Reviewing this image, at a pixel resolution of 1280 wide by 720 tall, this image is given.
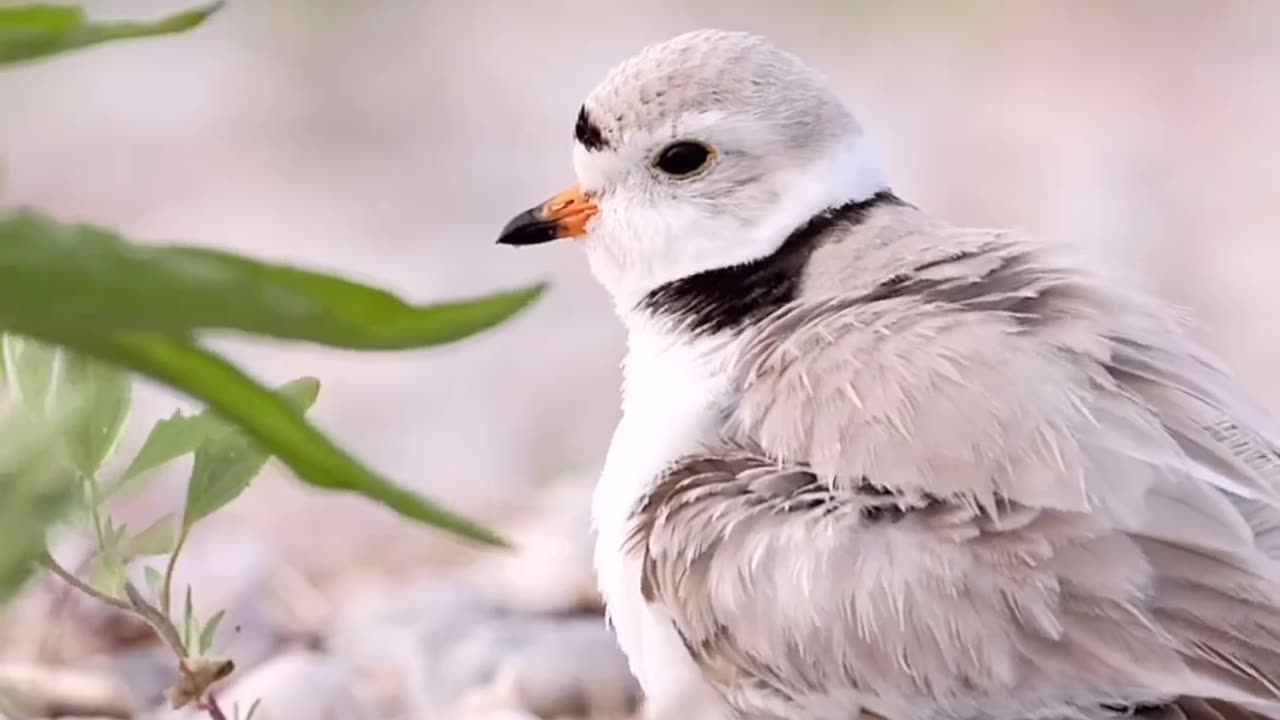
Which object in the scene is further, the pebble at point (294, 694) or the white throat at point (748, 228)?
the pebble at point (294, 694)

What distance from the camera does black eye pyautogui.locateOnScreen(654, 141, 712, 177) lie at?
1036mm

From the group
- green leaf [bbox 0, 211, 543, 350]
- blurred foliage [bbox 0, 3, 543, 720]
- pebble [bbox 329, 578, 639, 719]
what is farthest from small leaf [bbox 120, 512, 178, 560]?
pebble [bbox 329, 578, 639, 719]

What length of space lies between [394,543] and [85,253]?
1578 mm

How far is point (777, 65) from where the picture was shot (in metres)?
1.04

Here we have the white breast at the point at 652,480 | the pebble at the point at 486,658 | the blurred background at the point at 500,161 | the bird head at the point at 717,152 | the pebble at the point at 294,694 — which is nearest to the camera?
the white breast at the point at 652,480

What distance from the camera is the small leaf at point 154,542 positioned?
702 millimetres

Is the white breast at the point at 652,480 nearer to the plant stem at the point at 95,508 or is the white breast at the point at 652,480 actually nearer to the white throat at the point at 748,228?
the white throat at the point at 748,228

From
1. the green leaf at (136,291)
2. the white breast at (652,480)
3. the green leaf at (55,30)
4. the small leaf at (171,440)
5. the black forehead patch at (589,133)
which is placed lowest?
the white breast at (652,480)

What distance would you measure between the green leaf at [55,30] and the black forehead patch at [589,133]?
65 cm

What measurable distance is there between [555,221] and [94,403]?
59 centimetres

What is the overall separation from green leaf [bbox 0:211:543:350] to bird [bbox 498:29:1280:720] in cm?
47

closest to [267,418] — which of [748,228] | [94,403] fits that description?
[94,403]

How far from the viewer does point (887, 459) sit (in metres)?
0.80

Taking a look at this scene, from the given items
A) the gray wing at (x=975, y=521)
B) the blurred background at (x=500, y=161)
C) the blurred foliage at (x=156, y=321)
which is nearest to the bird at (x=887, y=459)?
the gray wing at (x=975, y=521)
